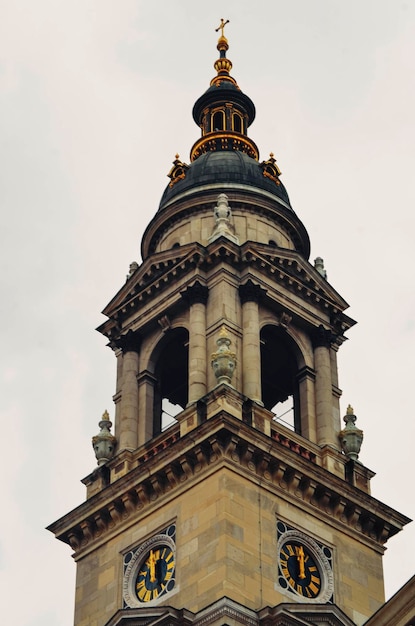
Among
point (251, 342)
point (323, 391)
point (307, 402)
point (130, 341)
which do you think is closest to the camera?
point (251, 342)

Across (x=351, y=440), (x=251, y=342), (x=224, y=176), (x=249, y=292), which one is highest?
(x=224, y=176)

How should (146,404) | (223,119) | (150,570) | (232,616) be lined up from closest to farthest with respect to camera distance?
(232,616), (150,570), (146,404), (223,119)

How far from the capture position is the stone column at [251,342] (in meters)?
51.6

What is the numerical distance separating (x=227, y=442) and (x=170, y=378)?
9421mm

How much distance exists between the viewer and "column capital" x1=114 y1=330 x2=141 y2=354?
56.0 m

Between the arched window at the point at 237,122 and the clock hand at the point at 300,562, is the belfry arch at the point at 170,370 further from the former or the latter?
the arched window at the point at 237,122

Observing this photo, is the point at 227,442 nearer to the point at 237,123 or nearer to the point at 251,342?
the point at 251,342

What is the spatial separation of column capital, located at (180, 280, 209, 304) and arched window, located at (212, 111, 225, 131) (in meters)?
12.1

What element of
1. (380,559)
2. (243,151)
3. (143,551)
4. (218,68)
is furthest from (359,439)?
(218,68)

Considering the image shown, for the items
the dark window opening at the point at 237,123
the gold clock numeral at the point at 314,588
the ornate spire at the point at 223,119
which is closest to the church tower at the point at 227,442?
the gold clock numeral at the point at 314,588

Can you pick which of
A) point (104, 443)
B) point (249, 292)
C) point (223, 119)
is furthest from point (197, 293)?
point (223, 119)

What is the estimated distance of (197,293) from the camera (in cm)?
5441

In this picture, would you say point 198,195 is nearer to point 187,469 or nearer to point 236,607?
point 187,469

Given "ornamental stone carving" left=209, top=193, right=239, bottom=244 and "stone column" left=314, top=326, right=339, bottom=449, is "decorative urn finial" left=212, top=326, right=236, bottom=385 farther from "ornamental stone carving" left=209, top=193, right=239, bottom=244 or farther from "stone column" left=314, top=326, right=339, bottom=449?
"ornamental stone carving" left=209, top=193, right=239, bottom=244
